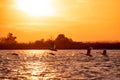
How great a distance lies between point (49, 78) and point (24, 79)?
2952mm

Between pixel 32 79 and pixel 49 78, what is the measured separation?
198cm

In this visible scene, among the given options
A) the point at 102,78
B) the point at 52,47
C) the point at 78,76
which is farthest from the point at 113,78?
the point at 52,47

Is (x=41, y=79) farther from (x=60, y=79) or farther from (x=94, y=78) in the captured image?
(x=94, y=78)

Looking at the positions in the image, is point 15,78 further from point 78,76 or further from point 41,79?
point 78,76

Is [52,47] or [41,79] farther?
[52,47]

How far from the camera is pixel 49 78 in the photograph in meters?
53.2

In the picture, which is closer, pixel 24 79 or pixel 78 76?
pixel 24 79

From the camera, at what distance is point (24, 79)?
51.8 metres

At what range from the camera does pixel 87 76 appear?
5522 cm

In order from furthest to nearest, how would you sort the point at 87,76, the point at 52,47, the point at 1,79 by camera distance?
Result: the point at 52,47, the point at 87,76, the point at 1,79

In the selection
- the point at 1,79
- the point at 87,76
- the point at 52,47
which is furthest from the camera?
the point at 52,47

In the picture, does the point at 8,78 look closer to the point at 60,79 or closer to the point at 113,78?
the point at 60,79

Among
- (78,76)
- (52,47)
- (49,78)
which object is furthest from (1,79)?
(52,47)

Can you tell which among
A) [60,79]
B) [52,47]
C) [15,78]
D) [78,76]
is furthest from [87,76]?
[52,47]
